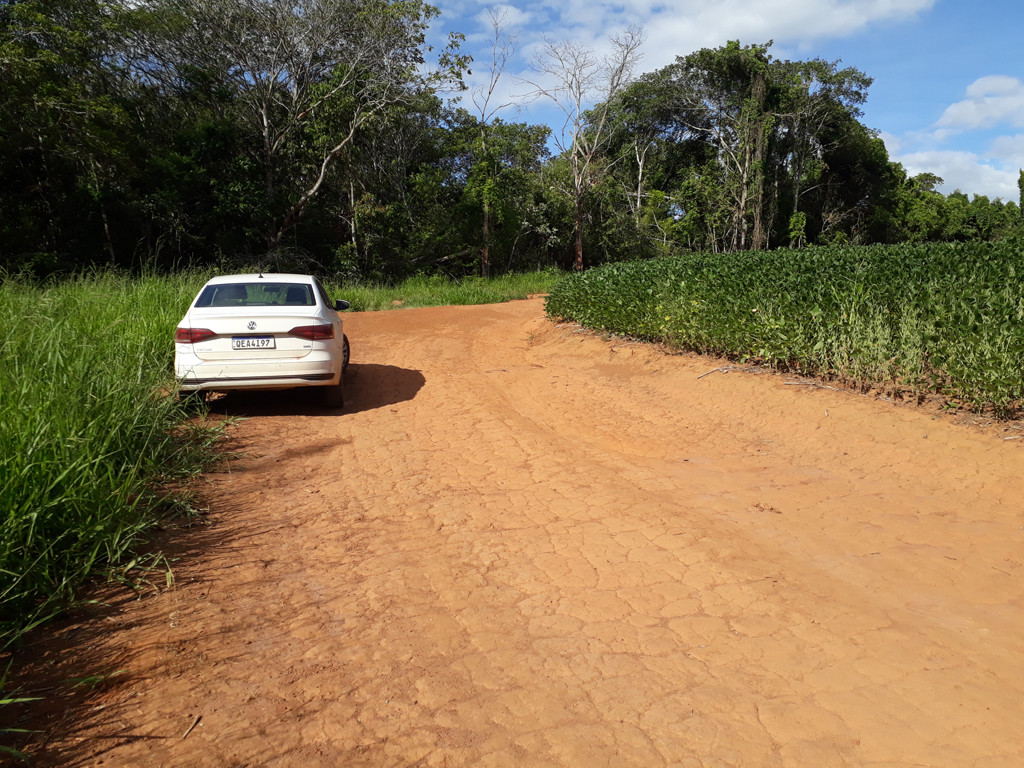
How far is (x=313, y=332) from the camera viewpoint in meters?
7.43

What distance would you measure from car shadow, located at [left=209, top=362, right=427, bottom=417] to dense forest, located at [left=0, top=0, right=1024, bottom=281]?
41.4ft

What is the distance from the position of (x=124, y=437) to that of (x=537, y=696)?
374cm

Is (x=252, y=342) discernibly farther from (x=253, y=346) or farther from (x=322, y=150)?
(x=322, y=150)

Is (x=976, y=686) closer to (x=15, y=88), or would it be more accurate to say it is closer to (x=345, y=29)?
(x=15, y=88)

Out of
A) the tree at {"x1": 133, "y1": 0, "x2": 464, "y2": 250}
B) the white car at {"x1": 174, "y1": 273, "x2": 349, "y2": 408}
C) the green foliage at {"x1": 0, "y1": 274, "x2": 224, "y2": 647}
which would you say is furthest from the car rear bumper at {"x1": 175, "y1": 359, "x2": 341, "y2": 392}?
the tree at {"x1": 133, "y1": 0, "x2": 464, "y2": 250}

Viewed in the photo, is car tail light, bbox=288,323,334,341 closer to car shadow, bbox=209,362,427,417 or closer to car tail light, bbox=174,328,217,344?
car tail light, bbox=174,328,217,344

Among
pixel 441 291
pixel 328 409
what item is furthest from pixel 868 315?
pixel 441 291

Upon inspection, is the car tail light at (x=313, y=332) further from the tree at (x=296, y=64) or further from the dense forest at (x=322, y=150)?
the tree at (x=296, y=64)

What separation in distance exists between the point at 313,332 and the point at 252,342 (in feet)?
2.17

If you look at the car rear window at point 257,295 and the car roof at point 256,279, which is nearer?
the car rear window at point 257,295

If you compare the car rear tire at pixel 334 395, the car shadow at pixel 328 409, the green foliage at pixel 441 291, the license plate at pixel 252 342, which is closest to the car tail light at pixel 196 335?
the license plate at pixel 252 342

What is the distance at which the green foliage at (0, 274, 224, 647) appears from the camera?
3240 millimetres

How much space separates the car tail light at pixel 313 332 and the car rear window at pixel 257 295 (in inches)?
21.4

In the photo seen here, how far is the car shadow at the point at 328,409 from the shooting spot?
7934mm
